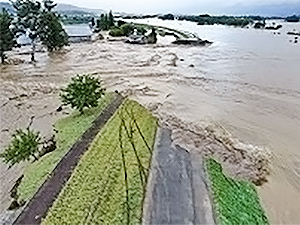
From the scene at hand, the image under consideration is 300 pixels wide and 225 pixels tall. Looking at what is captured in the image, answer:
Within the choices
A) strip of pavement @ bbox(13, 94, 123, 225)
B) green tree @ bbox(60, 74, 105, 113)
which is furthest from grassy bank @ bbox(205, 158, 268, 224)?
green tree @ bbox(60, 74, 105, 113)

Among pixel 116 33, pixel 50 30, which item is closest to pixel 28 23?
pixel 50 30

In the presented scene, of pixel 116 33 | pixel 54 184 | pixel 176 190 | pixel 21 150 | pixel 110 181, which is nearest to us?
pixel 54 184

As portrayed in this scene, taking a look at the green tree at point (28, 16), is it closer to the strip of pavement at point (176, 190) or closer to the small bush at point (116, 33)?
the strip of pavement at point (176, 190)

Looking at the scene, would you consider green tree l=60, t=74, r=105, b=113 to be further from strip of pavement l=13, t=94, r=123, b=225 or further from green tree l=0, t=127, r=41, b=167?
green tree l=0, t=127, r=41, b=167

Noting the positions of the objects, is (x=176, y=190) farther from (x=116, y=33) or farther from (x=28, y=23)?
(x=116, y=33)

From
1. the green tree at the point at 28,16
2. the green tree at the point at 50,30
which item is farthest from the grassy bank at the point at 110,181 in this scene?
the green tree at the point at 50,30

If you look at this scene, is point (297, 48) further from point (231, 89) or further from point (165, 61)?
point (231, 89)
